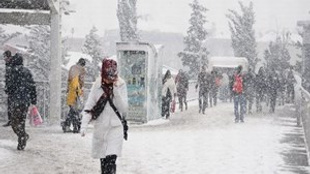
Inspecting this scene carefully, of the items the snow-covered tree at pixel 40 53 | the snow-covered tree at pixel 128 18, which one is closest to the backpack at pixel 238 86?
the snow-covered tree at pixel 40 53

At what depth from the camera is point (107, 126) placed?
6.30 m

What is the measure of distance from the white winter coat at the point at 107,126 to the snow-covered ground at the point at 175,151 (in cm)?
231

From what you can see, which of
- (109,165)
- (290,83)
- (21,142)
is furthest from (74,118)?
(290,83)

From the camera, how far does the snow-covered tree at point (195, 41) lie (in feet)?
165

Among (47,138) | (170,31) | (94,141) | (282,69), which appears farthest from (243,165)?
(170,31)

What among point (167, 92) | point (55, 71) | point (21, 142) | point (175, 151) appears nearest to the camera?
point (21, 142)

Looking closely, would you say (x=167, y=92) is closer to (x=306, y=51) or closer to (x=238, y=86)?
(x=238, y=86)

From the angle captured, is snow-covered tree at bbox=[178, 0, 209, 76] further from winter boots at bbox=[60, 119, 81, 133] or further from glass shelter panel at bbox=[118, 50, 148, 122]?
winter boots at bbox=[60, 119, 81, 133]

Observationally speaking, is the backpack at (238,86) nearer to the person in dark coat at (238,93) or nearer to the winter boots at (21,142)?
the person in dark coat at (238,93)

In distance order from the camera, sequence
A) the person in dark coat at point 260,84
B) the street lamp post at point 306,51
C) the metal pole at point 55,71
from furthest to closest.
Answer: the street lamp post at point 306,51 → the person in dark coat at point 260,84 → the metal pole at point 55,71

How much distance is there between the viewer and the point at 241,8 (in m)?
54.7

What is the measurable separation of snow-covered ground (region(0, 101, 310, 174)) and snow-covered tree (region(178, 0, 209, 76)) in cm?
3424

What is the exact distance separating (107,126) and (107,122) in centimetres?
5

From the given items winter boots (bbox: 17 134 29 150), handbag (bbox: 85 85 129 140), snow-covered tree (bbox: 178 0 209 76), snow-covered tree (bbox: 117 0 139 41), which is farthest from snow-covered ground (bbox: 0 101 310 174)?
snow-covered tree (bbox: 117 0 139 41)
